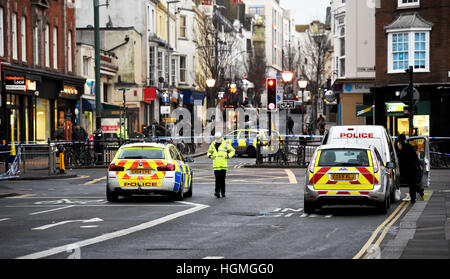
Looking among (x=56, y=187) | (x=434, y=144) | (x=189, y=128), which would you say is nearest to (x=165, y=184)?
(x=56, y=187)

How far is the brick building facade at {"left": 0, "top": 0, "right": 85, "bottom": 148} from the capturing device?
39.6m

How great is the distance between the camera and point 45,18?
148ft

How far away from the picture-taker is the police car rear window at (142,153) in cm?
2178

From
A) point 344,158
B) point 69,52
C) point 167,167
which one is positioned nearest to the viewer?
point 344,158

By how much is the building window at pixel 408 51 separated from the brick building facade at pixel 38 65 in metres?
17.4

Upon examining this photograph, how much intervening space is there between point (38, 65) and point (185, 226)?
2948 centimetres

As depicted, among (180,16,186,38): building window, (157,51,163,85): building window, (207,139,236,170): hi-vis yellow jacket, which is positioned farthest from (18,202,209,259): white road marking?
(180,16,186,38): building window

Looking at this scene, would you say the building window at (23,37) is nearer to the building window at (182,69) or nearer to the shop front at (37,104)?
the shop front at (37,104)

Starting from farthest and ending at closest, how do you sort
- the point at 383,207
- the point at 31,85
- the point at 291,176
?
the point at 31,85 → the point at 291,176 → the point at 383,207

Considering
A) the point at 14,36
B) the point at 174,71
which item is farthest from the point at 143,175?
the point at 174,71

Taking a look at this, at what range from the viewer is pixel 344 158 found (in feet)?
61.9

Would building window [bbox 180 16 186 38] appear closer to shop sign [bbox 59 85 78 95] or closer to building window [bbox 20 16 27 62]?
shop sign [bbox 59 85 78 95]

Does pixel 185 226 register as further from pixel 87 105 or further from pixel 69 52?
pixel 87 105
